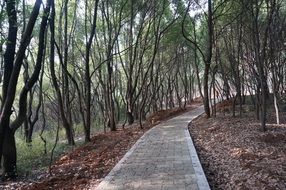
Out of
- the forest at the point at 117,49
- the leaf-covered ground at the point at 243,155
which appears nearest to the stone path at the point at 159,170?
the leaf-covered ground at the point at 243,155

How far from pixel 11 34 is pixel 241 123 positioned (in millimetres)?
9907

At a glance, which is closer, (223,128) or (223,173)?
(223,173)

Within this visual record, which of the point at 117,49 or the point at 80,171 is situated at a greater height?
the point at 117,49

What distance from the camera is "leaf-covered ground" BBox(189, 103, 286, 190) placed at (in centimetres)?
729

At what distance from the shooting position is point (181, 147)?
38.9 ft

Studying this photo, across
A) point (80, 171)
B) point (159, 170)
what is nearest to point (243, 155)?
point (159, 170)

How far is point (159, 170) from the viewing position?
861 cm

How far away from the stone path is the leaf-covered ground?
409 millimetres

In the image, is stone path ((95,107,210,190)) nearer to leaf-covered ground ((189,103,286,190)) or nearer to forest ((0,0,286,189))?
leaf-covered ground ((189,103,286,190))

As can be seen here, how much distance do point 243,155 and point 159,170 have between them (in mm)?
2262

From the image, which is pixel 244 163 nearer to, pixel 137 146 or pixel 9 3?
pixel 137 146

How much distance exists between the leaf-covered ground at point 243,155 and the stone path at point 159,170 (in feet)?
1.34

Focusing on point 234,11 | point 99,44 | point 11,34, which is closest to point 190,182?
point 11,34

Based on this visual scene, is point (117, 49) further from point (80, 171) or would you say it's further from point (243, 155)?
point (243, 155)
